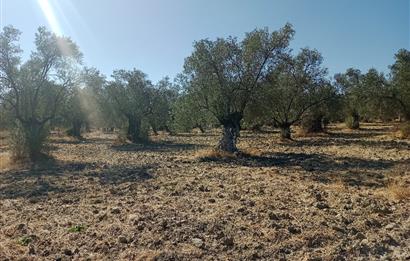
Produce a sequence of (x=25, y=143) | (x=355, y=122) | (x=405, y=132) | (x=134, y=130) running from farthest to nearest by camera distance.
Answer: (x=355, y=122) < (x=134, y=130) < (x=405, y=132) < (x=25, y=143)

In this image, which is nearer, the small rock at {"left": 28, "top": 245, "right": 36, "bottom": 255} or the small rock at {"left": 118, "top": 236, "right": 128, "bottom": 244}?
the small rock at {"left": 28, "top": 245, "right": 36, "bottom": 255}

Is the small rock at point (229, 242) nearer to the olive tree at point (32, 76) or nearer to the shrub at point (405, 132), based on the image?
the olive tree at point (32, 76)

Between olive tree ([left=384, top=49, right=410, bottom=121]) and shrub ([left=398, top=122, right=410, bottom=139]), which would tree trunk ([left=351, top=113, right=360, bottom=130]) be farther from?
shrub ([left=398, top=122, right=410, bottom=139])

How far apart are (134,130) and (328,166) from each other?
28.4 m

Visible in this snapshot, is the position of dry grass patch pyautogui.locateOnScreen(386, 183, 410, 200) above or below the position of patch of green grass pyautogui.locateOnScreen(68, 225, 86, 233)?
above

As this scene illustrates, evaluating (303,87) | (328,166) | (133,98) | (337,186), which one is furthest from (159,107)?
(337,186)

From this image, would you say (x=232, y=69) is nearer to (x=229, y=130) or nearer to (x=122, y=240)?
(x=229, y=130)

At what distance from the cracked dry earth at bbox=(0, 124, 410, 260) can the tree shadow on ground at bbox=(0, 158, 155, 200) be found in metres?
0.05

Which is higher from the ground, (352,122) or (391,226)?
(352,122)

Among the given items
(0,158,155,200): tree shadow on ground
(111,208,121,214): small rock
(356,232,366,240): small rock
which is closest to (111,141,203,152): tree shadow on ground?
(0,158,155,200): tree shadow on ground

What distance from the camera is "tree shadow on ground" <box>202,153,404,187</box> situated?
1623 centimetres

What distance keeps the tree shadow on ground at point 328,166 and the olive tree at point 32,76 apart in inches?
409

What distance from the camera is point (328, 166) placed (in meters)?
20.8

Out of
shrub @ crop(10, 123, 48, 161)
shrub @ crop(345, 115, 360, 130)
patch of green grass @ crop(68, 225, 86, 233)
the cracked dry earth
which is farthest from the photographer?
Answer: shrub @ crop(345, 115, 360, 130)
